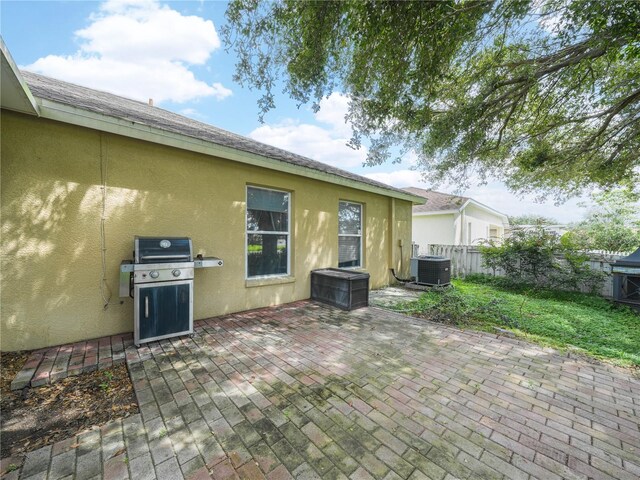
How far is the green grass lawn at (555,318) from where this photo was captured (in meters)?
4.12

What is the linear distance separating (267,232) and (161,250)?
233 centimetres

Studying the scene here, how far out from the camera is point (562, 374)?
318 cm

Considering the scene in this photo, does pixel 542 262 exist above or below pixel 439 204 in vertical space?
below

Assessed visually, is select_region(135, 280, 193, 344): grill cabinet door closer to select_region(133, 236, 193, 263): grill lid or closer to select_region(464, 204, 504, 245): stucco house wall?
select_region(133, 236, 193, 263): grill lid

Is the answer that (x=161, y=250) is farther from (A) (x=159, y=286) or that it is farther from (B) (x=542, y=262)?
(B) (x=542, y=262)

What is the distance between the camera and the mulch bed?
6.91 feet

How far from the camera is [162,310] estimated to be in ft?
Result: 12.4

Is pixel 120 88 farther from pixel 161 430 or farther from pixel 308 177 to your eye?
pixel 161 430

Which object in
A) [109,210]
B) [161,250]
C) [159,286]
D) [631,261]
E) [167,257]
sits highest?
[109,210]

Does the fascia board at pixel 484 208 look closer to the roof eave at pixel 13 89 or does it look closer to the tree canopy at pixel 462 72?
the tree canopy at pixel 462 72

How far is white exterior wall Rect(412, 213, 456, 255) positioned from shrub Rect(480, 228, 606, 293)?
5391mm

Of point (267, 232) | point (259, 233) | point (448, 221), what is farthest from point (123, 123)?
point (448, 221)

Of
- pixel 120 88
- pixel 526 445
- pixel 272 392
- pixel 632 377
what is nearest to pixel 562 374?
pixel 632 377

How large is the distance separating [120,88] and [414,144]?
9195 millimetres
